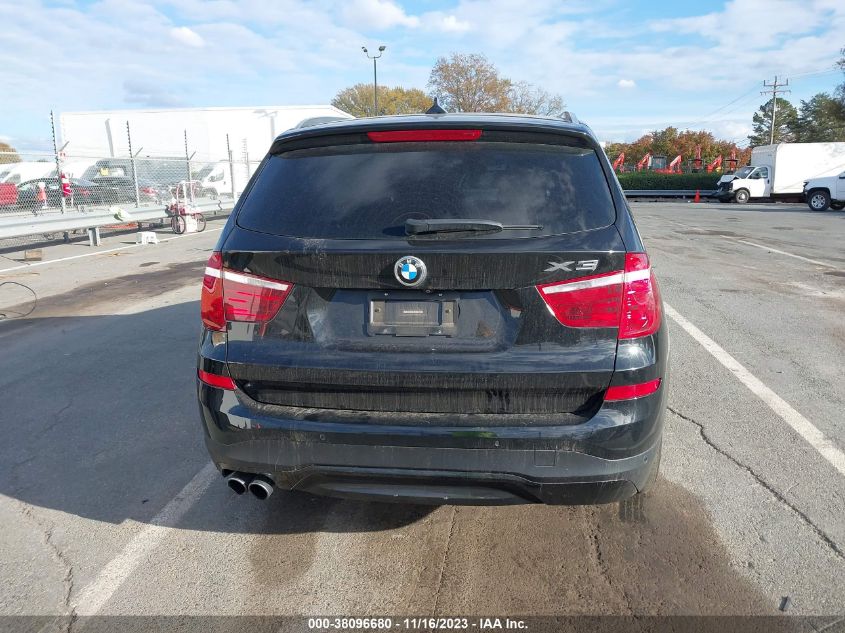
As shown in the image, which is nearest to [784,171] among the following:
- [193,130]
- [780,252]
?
[780,252]

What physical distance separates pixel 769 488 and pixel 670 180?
1759 inches

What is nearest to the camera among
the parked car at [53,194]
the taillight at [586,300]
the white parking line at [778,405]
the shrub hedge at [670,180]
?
the taillight at [586,300]

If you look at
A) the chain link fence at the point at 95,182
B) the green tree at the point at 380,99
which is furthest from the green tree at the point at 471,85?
the chain link fence at the point at 95,182

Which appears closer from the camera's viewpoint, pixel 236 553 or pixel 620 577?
pixel 620 577

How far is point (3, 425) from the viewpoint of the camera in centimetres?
441

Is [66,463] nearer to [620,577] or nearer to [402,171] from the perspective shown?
[402,171]

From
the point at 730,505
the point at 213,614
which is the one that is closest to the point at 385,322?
the point at 213,614

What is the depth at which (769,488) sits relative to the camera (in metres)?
3.38

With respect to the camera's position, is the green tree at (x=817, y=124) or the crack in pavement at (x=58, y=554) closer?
the crack in pavement at (x=58, y=554)

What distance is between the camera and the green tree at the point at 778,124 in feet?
271

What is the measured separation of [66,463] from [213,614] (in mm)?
1915

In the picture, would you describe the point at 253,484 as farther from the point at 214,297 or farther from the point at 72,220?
the point at 72,220

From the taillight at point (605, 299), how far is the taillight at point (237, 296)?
1.03m

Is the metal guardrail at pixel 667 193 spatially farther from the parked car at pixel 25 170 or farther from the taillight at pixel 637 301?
the taillight at pixel 637 301
